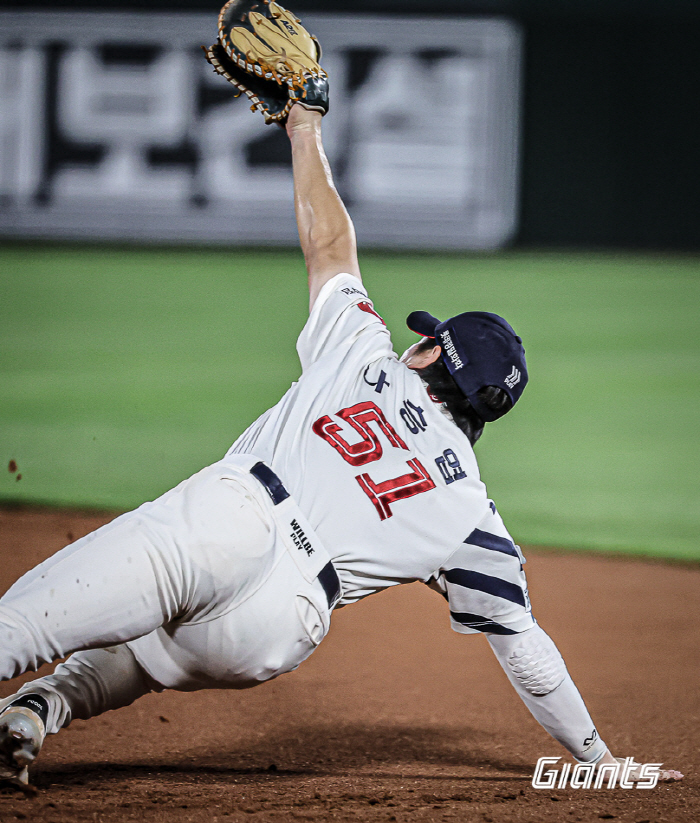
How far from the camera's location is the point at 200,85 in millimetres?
12273

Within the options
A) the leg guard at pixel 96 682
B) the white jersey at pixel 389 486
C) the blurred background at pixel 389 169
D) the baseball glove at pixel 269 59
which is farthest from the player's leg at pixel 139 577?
the blurred background at pixel 389 169

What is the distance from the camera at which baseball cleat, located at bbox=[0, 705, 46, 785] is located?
95.7 inches

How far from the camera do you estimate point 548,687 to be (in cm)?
267

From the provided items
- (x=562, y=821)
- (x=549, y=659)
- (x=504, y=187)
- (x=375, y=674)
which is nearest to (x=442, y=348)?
(x=549, y=659)

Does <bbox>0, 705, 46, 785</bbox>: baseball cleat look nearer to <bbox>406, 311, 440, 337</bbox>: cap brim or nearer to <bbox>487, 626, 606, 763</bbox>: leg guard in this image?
<bbox>487, 626, 606, 763</bbox>: leg guard

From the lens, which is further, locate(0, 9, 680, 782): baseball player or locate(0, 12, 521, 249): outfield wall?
locate(0, 12, 521, 249): outfield wall

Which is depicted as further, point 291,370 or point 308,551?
point 291,370

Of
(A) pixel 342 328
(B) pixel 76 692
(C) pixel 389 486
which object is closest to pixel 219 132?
(A) pixel 342 328

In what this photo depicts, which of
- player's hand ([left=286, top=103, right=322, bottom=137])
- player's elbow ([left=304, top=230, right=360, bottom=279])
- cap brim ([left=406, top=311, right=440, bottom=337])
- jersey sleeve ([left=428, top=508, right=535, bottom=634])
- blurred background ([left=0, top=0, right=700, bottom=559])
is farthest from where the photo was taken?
blurred background ([left=0, top=0, right=700, bottom=559])

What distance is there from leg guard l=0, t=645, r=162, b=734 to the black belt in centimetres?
57

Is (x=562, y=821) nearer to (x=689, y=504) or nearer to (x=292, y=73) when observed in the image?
(x=292, y=73)

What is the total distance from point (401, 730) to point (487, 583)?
1.07 metres

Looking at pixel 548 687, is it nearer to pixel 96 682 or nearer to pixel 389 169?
pixel 96 682

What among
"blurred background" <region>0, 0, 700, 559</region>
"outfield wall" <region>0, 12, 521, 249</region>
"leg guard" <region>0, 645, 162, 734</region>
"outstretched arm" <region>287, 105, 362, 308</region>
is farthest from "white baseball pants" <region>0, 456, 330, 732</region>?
"outfield wall" <region>0, 12, 521, 249</region>
